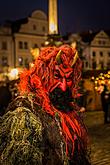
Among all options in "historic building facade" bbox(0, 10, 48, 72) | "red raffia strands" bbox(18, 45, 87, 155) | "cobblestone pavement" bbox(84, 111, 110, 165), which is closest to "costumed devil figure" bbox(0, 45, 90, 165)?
"red raffia strands" bbox(18, 45, 87, 155)

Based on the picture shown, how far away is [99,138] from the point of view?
883 cm

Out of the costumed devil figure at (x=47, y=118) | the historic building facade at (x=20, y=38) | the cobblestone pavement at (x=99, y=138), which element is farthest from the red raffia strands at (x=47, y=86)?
the historic building facade at (x=20, y=38)

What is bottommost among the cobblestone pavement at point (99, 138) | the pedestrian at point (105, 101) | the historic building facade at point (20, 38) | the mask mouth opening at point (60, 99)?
the cobblestone pavement at point (99, 138)

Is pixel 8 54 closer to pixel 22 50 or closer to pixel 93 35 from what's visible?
pixel 22 50

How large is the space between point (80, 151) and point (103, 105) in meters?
9.36

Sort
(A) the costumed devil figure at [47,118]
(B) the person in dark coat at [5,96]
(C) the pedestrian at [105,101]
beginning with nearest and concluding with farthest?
(A) the costumed devil figure at [47,118], (B) the person in dark coat at [5,96], (C) the pedestrian at [105,101]

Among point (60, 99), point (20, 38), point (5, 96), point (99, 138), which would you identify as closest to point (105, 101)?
point (99, 138)

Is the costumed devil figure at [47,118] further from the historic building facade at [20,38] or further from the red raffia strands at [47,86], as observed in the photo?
the historic building facade at [20,38]

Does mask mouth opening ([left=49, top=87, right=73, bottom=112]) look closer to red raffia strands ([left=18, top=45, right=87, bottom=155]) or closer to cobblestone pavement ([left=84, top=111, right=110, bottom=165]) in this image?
red raffia strands ([left=18, top=45, right=87, bottom=155])

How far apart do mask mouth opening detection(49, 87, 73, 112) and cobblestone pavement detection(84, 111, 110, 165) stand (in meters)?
4.42

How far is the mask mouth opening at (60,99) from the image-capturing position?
2.09 m

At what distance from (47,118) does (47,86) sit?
21 centimetres

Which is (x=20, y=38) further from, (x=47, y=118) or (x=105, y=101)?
(x=47, y=118)

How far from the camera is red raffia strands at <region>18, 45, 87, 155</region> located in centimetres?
203
